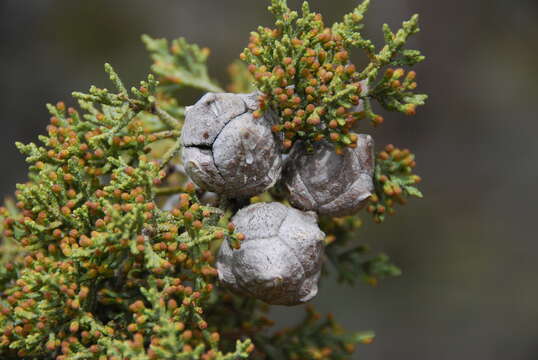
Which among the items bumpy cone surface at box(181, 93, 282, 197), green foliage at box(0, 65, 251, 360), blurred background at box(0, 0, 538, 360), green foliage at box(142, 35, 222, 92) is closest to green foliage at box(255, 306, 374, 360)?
green foliage at box(0, 65, 251, 360)

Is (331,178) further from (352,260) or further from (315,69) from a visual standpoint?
(352,260)

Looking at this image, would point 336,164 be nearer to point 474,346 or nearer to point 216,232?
point 216,232

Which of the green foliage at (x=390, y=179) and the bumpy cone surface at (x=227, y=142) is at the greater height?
the bumpy cone surface at (x=227, y=142)

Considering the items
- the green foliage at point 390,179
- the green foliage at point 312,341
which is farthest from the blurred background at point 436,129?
the green foliage at point 390,179

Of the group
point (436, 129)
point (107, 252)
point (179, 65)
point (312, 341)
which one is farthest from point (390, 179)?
point (436, 129)

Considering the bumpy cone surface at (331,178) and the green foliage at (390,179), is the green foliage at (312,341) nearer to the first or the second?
the green foliage at (390,179)

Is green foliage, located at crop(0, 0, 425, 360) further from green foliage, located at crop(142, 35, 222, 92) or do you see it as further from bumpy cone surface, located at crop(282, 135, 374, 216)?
green foliage, located at crop(142, 35, 222, 92)
